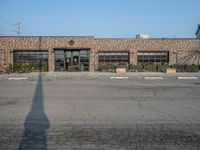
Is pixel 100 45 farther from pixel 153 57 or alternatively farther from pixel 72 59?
pixel 153 57

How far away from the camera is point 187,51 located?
133 feet

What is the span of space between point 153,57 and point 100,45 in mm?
7212

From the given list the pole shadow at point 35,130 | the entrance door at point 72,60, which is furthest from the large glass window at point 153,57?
the pole shadow at point 35,130

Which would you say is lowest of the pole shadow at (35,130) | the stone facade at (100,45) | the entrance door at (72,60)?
the pole shadow at (35,130)

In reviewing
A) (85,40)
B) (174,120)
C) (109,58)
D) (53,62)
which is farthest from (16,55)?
(174,120)

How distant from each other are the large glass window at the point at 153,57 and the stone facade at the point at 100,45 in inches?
22.2

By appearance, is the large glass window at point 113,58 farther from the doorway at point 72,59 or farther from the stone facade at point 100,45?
the doorway at point 72,59

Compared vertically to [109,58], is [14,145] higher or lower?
lower

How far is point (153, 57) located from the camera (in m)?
40.2

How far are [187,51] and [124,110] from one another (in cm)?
3279

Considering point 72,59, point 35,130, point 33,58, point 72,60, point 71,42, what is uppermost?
point 71,42

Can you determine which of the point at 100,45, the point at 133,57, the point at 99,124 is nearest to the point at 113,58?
the point at 100,45

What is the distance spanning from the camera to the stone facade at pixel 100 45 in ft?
126

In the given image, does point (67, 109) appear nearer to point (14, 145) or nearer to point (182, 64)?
point (14, 145)
